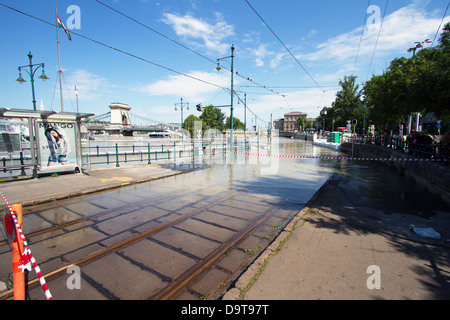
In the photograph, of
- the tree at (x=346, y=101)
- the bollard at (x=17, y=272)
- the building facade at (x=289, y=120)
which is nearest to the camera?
the bollard at (x=17, y=272)

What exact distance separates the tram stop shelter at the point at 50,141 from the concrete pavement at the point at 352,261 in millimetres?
10467

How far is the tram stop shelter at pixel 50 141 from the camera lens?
976 centimetres

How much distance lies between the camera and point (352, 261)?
12.8 ft

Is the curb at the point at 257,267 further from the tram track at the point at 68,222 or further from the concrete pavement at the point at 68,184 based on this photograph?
the concrete pavement at the point at 68,184

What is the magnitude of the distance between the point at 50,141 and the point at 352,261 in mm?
12114

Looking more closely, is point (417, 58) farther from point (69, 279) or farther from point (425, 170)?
point (69, 279)

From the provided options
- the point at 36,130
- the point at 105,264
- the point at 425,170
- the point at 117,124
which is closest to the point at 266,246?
the point at 105,264

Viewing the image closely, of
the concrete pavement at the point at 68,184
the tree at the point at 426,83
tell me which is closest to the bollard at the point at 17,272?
the concrete pavement at the point at 68,184

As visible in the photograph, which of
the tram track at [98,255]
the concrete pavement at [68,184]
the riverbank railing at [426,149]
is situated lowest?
the tram track at [98,255]

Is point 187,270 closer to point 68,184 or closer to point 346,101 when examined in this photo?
point 68,184

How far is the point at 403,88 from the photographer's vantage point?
11164mm

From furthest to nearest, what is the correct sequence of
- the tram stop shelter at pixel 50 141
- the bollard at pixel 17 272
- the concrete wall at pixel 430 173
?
Answer: the tram stop shelter at pixel 50 141, the concrete wall at pixel 430 173, the bollard at pixel 17 272

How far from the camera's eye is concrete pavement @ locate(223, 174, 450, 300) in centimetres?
314

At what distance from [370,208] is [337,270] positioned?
4210mm
